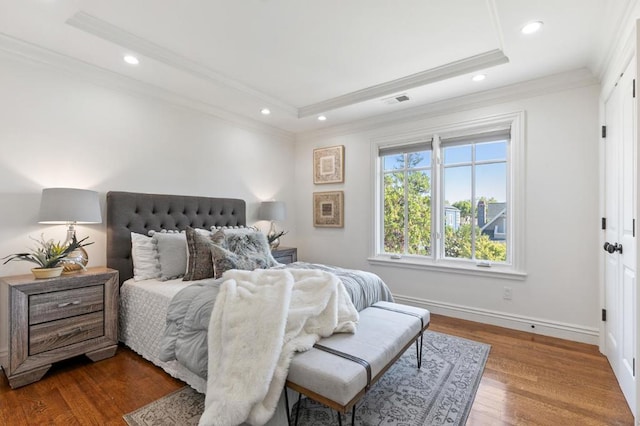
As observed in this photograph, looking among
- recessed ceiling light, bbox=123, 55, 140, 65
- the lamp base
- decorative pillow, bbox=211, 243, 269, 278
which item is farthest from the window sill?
recessed ceiling light, bbox=123, 55, 140, 65

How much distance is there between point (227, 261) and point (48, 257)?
4.23 feet

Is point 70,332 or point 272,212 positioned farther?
point 272,212

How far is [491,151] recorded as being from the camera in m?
3.43

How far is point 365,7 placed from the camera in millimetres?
2086

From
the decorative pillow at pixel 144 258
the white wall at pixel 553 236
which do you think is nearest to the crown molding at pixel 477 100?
the white wall at pixel 553 236

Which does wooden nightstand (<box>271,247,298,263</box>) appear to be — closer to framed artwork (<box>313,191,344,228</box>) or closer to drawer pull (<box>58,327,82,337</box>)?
framed artwork (<box>313,191,344,228</box>)

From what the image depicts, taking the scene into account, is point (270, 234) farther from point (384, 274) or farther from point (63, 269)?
point (63, 269)

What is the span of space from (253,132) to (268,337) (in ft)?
10.8

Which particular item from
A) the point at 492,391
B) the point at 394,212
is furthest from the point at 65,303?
the point at 394,212

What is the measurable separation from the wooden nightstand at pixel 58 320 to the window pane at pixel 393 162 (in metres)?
3.32

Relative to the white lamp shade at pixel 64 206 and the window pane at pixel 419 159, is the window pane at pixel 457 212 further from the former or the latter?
the white lamp shade at pixel 64 206

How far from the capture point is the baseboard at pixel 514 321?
2.83 meters

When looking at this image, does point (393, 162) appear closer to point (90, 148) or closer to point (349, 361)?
point (349, 361)

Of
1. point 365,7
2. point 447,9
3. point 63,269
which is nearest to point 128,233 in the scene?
point 63,269
